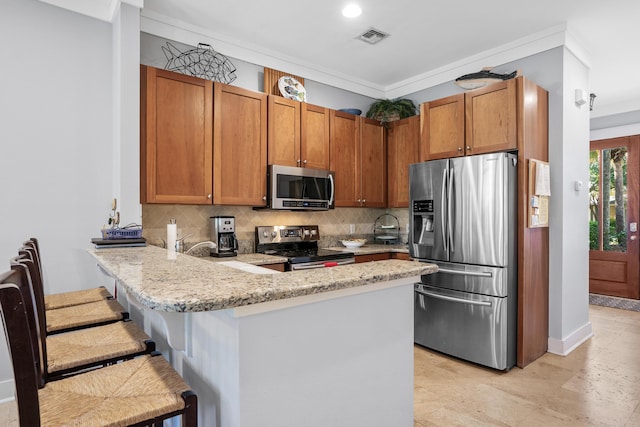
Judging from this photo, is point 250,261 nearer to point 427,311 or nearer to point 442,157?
point 427,311

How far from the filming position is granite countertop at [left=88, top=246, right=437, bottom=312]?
89 cm

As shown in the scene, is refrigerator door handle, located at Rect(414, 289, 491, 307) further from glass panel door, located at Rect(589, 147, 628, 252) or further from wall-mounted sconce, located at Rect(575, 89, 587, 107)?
glass panel door, located at Rect(589, 147, 628, 252)

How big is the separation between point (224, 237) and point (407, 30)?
2383mm

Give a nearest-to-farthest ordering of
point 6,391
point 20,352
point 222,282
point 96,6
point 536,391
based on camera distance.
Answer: point 20,352 → point 222,282 → point 6,391 → point 536,391 → point 96,6

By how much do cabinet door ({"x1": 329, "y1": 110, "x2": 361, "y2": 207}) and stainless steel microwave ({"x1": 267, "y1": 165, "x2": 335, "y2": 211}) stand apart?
201 millimetres

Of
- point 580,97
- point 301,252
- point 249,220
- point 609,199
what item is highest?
point 580,97

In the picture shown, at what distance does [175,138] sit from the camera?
2.84 meters

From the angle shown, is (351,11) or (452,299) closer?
(351,11)

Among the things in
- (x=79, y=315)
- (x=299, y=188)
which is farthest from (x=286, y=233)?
(x=79, y=315)

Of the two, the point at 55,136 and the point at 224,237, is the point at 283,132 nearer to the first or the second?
the point at 224,237

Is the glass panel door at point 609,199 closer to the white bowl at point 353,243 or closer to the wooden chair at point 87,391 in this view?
the white bowl at point 353,243

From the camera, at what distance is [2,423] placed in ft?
7.07

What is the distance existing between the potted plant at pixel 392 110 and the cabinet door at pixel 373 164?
0.32 ft

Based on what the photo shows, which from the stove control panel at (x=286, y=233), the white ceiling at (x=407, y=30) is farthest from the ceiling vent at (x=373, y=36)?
the stove control panel at (x=286, y=233)
